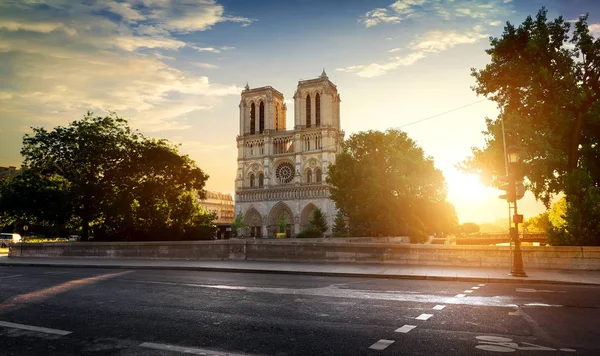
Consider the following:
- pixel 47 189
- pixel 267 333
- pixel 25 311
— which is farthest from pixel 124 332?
pixel 47 189

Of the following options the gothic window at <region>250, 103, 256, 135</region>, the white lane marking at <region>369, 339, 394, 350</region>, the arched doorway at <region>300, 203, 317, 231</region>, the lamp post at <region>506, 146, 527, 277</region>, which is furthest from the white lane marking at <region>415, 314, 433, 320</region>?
the gothic window at <region>250, 103, 256, 135</region>

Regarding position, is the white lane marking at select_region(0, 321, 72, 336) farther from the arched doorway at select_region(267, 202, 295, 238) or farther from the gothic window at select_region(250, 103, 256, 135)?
the gothic window at select_region(250, 103, 256, 135)

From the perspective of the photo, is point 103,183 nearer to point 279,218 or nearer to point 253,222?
point 279,218

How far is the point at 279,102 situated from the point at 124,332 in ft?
314

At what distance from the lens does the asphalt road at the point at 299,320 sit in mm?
5227

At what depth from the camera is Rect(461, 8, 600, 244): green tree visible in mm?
17656

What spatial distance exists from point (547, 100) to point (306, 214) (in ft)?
234

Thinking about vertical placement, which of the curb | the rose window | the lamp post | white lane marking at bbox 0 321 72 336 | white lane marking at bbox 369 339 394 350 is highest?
the rose window

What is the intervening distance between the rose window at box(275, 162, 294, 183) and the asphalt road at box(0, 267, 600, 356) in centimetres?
8083

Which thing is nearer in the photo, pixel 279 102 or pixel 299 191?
pixel 299 191

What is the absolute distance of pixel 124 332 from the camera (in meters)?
6.05

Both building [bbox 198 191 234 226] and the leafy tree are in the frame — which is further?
building [bbox 198 191 234 226]

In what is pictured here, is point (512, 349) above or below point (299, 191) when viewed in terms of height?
below

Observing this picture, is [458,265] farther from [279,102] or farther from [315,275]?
[279,102]
